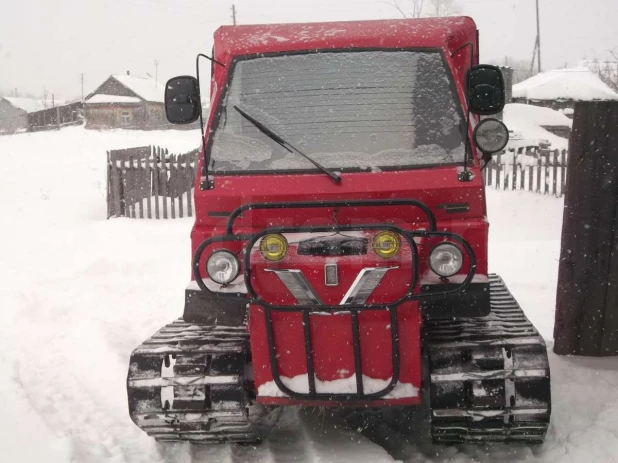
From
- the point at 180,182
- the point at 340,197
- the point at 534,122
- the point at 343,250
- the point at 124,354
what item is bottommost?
the point at 124,354

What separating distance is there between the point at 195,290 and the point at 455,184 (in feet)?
5.41

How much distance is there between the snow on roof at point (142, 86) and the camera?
6088cm

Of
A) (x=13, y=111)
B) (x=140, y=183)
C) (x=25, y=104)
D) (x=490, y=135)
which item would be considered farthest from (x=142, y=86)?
(x=490, y=135)

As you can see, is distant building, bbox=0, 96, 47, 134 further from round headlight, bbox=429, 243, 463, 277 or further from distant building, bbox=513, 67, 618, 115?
round headlight, bbox=429, 243, 463, 277

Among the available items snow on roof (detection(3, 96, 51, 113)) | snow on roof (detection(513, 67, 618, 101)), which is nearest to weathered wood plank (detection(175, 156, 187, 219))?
snow on roof (detection(513, 67, 618, 101))

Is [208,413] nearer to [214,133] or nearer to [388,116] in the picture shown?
[214,133]

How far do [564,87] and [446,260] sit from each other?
3779 centimetres

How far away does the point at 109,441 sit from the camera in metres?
4.10

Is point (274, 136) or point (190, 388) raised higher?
point (274, 136)

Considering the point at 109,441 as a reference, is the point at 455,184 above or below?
above

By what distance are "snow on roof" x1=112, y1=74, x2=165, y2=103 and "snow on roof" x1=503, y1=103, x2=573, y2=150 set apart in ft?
125

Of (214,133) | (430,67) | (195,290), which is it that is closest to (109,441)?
(195,290)

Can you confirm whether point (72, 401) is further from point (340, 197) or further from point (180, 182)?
point (180, 182)

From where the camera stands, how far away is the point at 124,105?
59125 millimetres
